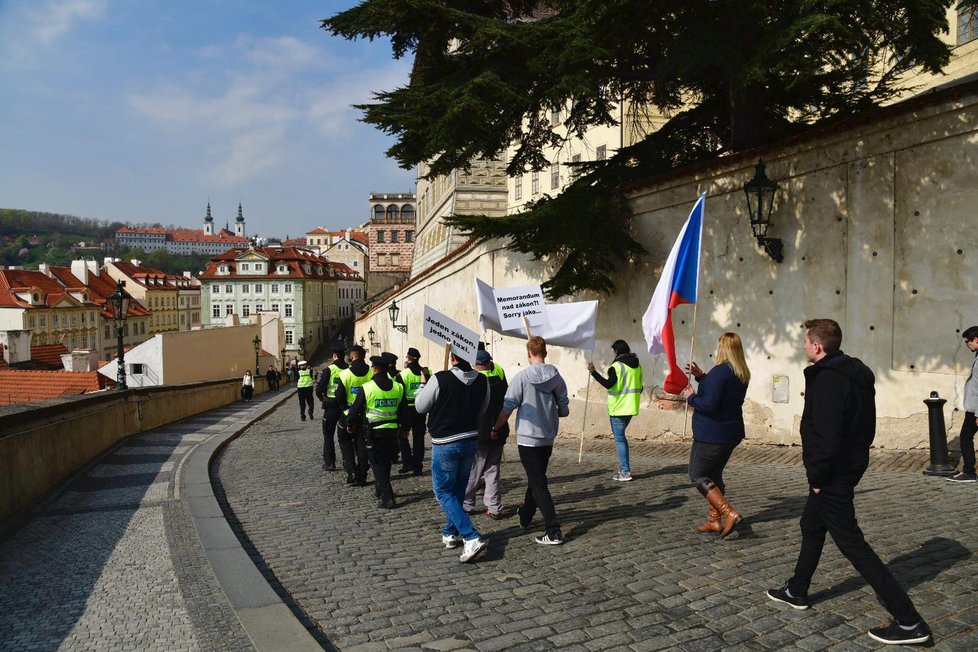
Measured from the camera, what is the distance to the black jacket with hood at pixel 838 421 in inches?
171

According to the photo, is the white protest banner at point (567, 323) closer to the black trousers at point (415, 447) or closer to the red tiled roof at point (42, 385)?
the black trousers at point (415, 447)

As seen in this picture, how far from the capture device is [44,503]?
29.2 ft

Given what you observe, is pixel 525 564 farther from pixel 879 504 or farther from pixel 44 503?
pixel 44 503

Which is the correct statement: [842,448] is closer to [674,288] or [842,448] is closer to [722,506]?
[722,506]

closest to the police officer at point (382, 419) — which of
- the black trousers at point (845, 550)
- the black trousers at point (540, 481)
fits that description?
the black trousers at point (540, 481)

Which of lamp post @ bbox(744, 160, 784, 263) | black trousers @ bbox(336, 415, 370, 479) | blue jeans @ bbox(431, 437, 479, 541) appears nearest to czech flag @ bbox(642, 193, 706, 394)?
blue jeans @ bbox(431, 437, 479, 541)

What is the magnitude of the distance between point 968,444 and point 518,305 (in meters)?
4.85

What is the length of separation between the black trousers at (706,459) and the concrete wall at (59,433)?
680cm

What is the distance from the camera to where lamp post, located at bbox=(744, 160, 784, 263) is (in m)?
10.2

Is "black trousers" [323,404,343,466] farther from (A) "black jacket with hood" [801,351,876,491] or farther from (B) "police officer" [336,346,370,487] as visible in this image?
(A) "black jacket with hood" [801,351,876,491]

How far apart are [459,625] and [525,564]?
1.28m

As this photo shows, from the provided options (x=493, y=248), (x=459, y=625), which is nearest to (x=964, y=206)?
(x=459, y=625)

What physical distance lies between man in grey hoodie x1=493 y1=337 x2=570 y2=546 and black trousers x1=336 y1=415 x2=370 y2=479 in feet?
→ 10.8

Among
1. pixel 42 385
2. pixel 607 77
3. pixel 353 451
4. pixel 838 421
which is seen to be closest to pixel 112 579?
pixel 353 451
